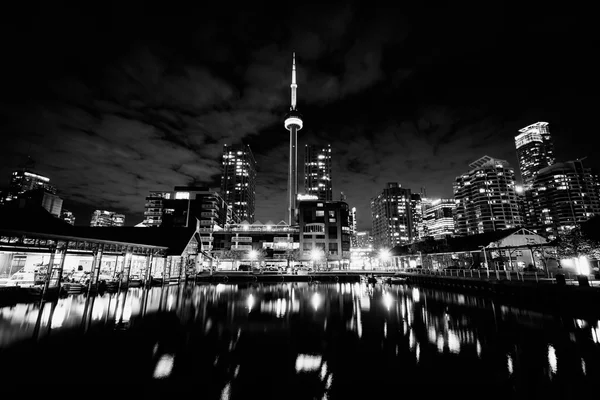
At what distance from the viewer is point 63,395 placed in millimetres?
7273

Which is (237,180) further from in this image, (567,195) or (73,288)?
(567,195)

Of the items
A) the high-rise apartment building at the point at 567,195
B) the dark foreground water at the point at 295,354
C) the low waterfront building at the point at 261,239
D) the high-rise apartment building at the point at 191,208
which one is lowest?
the dark foreground water at the point at 295,354

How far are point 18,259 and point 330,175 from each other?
153 m

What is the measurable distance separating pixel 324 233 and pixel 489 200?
416 ft

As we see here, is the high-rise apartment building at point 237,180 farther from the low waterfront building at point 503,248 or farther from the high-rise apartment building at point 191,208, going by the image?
the low waterfront building at point 503,248

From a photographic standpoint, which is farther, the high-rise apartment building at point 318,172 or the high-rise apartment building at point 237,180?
the high-rise apartment building at point 237,180

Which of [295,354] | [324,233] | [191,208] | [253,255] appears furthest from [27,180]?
[295,354]

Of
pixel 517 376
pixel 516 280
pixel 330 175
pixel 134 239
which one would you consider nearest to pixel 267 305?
pixel 517 376

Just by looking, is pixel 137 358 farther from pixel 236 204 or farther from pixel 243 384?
pixel 236 204

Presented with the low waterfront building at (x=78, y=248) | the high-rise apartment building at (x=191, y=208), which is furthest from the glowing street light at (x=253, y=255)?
the high-rise apartment building at (x=191, y=208)

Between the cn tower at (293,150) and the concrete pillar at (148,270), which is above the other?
the cn tower at (293,150)

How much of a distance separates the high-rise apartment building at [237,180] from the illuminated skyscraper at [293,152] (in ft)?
172

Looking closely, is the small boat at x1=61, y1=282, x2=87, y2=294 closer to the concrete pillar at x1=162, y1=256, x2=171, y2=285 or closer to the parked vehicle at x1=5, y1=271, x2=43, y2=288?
the parked vehicle at x1=5, y1=271, x2=43, y2=288

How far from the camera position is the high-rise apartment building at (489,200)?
158 metres
